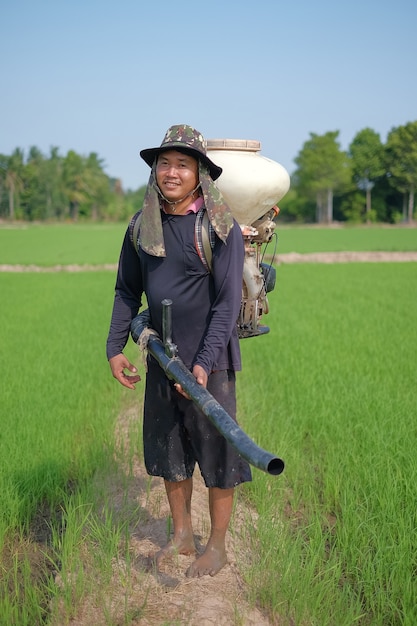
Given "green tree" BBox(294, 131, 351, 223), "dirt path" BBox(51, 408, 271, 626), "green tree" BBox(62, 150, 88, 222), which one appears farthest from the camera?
"green tree" BBox(62, 150, 88, 222)

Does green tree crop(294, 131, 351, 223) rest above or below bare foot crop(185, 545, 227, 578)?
above

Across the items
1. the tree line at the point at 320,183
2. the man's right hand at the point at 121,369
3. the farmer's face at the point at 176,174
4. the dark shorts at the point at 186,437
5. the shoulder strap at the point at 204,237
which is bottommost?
the dark shorts at the point at 186,437

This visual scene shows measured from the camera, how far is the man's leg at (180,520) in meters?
2.53

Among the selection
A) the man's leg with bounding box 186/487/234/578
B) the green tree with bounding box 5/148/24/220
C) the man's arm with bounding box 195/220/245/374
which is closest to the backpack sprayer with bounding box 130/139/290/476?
the man's arm with bounding box 195/220/245/374

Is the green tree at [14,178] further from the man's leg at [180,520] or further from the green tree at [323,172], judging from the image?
the man's leg at [180,520]

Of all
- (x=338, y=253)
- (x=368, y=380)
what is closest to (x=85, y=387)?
(x=368, y=380)

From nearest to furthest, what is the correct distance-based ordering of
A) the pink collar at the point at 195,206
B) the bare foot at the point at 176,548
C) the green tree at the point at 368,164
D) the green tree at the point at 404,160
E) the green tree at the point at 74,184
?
the pink collar at the point at 195,206 → the bare foot at the point at 176,548 → the green tree at the point at 404,160 → the green tree at the point at 368,164 → the green tree at the point at 74,184

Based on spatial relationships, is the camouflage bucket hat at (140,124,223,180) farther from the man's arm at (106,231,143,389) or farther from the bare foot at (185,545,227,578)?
the bare foot at (185,545,227,578)

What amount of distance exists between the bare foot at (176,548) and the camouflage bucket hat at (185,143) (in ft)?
4.73

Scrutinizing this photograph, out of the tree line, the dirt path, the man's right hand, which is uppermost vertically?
the tree line

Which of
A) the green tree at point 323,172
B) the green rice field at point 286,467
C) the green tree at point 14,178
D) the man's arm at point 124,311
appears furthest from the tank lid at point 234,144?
the green tree at point 14,178

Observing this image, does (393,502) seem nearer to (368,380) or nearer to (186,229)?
(186,229)

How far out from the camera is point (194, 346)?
91.5 inches

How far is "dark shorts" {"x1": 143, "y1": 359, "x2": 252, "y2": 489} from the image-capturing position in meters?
2.35
